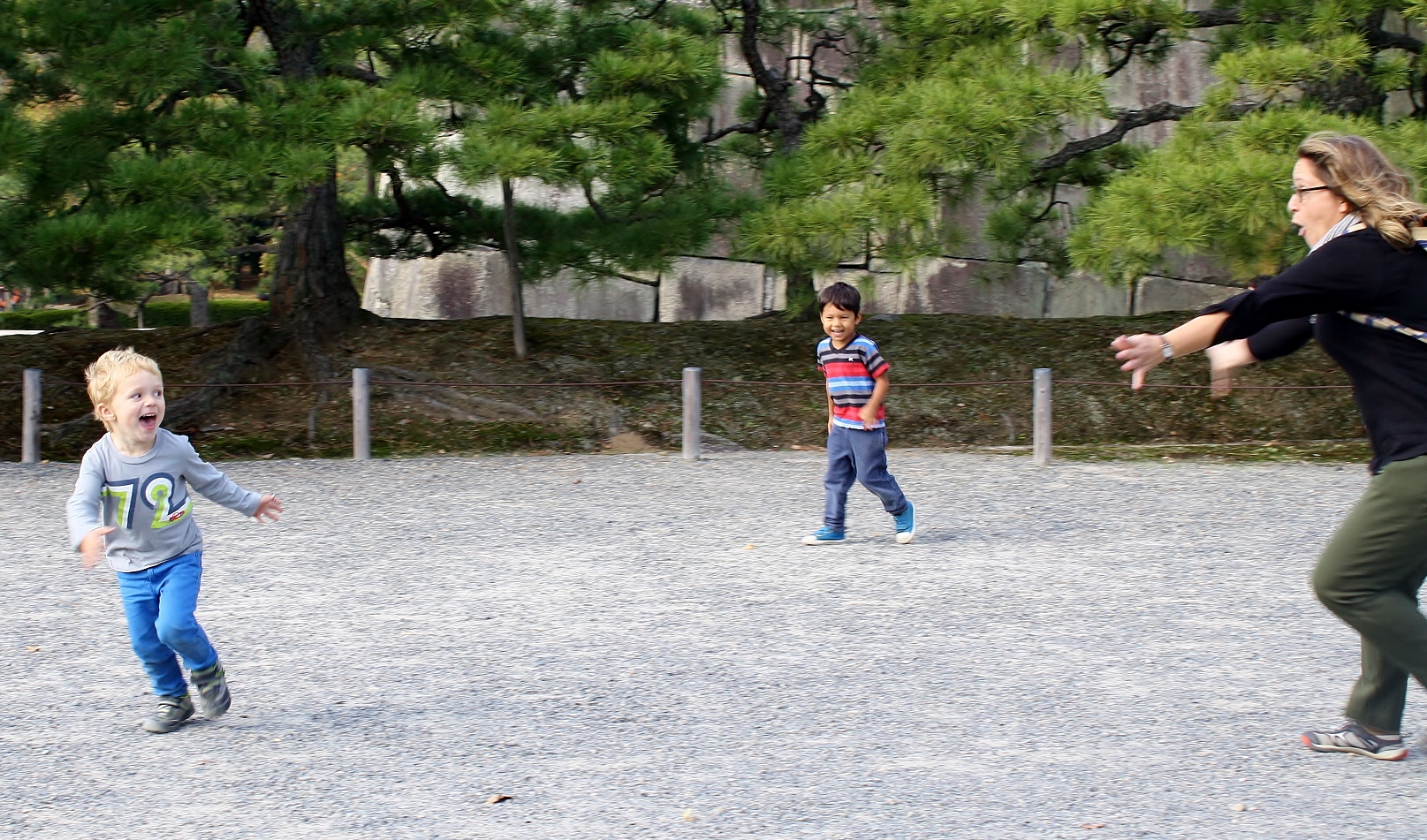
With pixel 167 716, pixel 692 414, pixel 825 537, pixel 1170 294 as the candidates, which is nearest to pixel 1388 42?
pixel 692 414

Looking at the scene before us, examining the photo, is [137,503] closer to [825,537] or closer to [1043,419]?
[825,537]

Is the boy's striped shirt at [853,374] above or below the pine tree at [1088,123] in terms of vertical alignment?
below

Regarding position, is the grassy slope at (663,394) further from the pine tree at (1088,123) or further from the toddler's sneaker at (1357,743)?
the toddler's sneaker at (1357,743)

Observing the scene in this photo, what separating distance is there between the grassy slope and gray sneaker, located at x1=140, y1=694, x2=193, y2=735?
7345 millimetres

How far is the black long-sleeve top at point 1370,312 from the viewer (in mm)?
2994

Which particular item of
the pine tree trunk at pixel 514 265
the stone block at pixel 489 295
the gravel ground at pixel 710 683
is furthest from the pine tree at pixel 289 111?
the stone block at pixel 489 295

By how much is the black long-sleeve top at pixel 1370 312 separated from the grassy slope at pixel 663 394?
25.5 feet

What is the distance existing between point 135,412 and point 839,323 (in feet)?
11.1

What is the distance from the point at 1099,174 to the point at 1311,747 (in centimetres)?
889

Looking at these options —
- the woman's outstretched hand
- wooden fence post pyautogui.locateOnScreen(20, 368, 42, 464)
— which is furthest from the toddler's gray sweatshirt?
wooden fence post pyautogui.locateOnScreen(20, 368, 42, 464)

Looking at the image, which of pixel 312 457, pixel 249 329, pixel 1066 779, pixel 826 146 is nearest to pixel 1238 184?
pixel 826 146

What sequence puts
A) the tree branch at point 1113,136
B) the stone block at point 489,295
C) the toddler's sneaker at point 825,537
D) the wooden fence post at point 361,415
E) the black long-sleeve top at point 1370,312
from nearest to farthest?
1. the black long-sleeve top at point 1370,312
2. the toddler's sneaker at point 825,537
3. the wooden fence post at point 361,415
4. the tree branch at point 1113,136
5. the stone block at point 489,295

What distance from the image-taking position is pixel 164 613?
3.56 meters

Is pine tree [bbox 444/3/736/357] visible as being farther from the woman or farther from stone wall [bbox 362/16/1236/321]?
the woman
